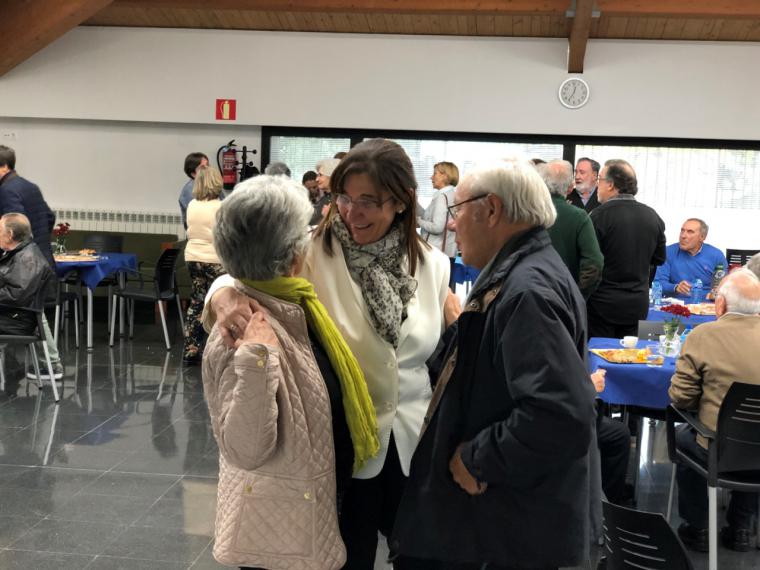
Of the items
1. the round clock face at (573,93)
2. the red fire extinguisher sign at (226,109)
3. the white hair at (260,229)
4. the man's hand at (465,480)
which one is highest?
the round clock face at (573,93)

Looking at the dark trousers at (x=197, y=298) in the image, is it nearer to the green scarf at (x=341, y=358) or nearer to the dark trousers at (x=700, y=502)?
the dark trousers at (x=700, y=502)

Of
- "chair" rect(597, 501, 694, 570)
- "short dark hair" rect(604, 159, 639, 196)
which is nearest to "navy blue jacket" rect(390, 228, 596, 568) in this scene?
"chair" rect(597, 501, 694, 570)

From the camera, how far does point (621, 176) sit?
5660 mm

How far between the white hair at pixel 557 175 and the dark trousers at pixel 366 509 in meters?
3.17

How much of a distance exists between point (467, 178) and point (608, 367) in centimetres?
250

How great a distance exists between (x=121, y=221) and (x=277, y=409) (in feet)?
33.1

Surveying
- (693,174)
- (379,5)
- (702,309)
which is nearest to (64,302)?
(379,5)

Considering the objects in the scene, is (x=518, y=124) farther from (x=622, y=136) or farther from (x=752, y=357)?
(x=752, y=357)

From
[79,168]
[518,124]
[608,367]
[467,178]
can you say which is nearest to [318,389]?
[467,178]

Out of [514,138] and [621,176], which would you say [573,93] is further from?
[621,176]

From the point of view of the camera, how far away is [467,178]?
196 centimetres

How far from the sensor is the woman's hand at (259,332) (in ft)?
6.11

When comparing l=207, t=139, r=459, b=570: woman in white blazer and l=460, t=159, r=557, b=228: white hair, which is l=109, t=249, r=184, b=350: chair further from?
l=460, t=159, r=557, b=228: white hair

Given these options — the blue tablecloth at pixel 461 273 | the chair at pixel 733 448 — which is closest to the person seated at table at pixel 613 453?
the chair at pixel 733 448
